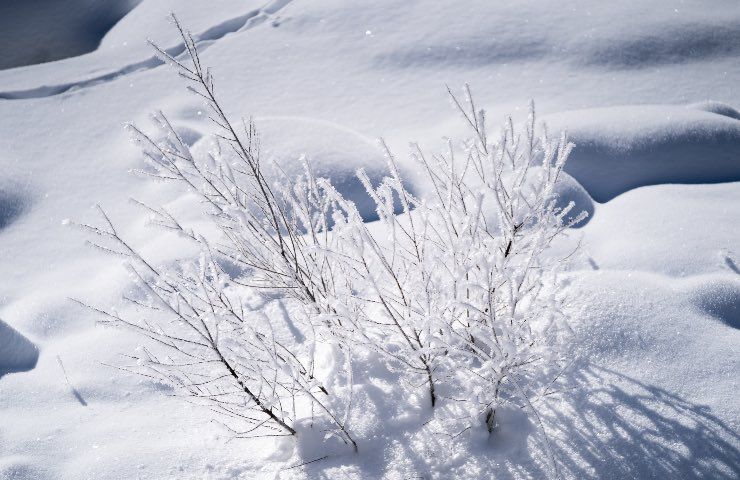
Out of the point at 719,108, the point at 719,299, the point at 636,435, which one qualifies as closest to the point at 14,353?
the point at 636,435

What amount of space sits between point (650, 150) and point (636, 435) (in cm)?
378

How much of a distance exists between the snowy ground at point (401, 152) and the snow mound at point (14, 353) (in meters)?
0.02

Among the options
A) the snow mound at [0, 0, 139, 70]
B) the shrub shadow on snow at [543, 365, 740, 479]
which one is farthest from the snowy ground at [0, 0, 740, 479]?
the snow mound at [0, 0, 139, 70]

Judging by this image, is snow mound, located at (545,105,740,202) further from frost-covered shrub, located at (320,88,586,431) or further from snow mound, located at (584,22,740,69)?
frost-covered shrub, located at (320,88,586,431)

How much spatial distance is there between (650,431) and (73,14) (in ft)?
50.8

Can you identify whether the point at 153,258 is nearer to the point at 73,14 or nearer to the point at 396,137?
the point at 396,137

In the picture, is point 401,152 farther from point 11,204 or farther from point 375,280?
point 11,204

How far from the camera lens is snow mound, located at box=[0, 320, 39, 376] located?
4164 mm

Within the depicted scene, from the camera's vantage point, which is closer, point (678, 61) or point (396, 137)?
point (396, 137)

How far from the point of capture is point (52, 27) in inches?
470

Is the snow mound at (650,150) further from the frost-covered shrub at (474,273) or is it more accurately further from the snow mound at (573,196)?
the frost-covered shrub at (474,273)

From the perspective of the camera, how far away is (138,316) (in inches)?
168

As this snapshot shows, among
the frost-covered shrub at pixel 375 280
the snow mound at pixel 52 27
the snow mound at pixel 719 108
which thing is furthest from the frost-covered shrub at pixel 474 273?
Answer: the snow mound at pixel 52 27

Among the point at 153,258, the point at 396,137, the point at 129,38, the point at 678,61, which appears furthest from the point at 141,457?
the point at 129,38
